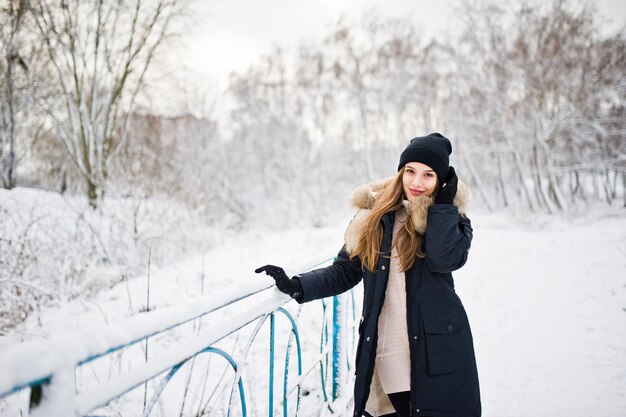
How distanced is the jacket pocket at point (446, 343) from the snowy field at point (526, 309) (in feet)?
2.34

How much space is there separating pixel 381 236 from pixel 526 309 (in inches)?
182

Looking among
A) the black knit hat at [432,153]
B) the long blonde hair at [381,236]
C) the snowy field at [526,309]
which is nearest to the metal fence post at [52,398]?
the snowy field at [526,309]

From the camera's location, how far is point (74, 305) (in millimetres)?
4457

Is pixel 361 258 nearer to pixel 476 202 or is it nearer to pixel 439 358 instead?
pixel 439 358

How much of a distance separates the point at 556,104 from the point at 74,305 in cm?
1770

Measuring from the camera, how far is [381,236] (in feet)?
5.34

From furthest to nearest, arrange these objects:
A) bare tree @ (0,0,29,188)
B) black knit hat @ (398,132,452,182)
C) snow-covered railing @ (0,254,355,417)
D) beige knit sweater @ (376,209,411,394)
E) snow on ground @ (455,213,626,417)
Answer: bare tree @ (0,0,29,188) < snow on ground @ (455,213,626,417) < black knit hat @ (398,132,452,182) < beige knit sweater @ (376,209,411,394) < snow-covered railing @ (0,254,355,417)

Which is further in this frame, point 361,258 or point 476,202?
point 476,202

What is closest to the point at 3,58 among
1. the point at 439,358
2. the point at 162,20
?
the point at 162,20

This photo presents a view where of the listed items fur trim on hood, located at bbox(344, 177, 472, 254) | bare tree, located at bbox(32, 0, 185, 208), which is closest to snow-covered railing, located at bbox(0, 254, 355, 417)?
fur trim on hood, located at bbox(344, 177, 472, 254)

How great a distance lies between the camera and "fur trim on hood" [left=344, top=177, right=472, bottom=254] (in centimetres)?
151

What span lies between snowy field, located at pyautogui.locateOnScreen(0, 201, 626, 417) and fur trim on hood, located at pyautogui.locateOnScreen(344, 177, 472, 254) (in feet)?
1.23

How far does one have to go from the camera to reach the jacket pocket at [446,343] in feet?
4.47

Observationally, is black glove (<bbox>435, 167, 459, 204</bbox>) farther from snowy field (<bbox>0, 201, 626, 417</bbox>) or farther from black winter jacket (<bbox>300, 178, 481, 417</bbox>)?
snowy field (<bbox>0, 201, 626, 417</bbox>)
